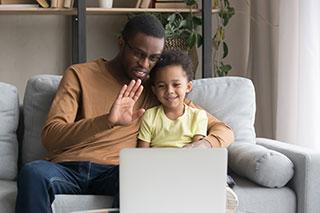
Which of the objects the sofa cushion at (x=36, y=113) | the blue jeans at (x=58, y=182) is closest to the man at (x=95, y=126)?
the blue jeans at (x=58, y=182)

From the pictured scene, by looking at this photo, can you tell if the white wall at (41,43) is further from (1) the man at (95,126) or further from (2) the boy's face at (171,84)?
(2) the boy's face at (171,84)

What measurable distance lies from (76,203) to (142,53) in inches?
23.5

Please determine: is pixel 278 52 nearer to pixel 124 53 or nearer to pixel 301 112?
pixel 301 112

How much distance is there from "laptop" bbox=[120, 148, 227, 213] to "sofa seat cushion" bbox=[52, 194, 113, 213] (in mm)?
671

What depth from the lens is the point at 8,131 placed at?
104 inches

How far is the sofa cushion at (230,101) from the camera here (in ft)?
8.93

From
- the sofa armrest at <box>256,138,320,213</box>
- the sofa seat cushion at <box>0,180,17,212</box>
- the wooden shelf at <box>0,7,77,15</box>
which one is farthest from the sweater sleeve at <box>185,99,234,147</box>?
the wooden shelf at <box>0,7,77,15</box>

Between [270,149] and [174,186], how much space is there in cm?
120

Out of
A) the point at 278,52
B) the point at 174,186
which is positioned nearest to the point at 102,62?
the point at 174,186

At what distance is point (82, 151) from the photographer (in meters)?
2.35

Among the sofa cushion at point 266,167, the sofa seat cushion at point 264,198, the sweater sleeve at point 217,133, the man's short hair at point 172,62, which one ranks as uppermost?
the man's short hair at point 172,62

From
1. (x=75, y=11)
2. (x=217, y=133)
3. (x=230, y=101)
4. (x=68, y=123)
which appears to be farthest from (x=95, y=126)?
(x=75, y=11)

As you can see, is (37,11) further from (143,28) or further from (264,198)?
(264,198)

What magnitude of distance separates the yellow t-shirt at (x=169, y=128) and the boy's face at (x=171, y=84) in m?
0.06
